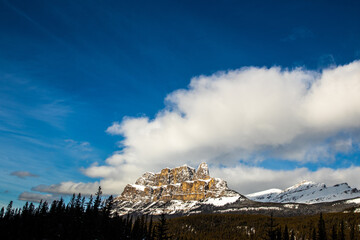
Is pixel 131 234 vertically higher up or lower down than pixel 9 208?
lower down

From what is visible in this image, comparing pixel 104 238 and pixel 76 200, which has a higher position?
pixel 76 200

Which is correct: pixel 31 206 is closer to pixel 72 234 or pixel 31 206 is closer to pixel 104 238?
pixel 104 238

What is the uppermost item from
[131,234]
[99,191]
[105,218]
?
[99,191]

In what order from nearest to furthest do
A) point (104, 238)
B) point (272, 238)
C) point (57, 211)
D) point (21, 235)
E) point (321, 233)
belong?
point (272, 238) → point (21, 235) → point (104, 238) → point (321, 233) → point (57, 211)

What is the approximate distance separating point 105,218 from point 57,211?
2795 centimetres

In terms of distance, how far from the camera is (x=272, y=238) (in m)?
59.9

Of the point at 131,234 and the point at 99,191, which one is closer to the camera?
the point at 99,191

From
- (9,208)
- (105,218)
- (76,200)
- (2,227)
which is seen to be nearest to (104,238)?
(105,218)

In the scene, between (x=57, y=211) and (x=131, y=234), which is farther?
(x=131, y=234)

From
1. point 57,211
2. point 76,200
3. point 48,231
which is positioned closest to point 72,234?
point 48,231

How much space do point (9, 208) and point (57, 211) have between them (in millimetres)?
33630

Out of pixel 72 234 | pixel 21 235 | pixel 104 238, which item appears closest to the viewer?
pixel 72 234

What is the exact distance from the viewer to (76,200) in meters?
136

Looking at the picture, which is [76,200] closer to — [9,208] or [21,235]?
[9,208]
